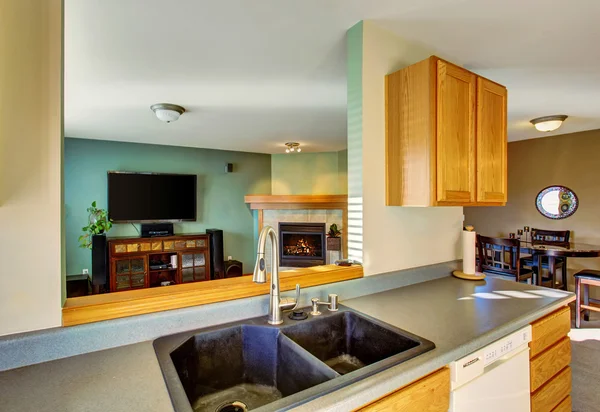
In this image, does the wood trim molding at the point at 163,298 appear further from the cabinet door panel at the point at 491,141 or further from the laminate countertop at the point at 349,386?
the cabinet door panel at the point at 491,141

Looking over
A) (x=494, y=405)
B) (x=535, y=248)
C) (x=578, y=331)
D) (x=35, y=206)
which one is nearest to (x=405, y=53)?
(x=494, y=405)

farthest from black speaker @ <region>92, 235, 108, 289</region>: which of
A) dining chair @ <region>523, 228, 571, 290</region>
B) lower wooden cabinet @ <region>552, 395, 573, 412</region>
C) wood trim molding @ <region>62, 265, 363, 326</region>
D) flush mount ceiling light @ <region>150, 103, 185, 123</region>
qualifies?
dining chair @ <region>523, 228, 571, 290</region>

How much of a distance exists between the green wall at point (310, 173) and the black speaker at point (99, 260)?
10.0 ft

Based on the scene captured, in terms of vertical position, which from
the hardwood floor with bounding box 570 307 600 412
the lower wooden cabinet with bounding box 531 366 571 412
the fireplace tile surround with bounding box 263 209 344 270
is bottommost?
the hardwood floor with bounding box 570 307 600 412

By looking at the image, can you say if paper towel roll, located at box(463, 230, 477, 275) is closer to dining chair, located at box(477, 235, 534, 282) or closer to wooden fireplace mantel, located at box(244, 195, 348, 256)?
dining chair, located at box(477, 235, 534, 282)

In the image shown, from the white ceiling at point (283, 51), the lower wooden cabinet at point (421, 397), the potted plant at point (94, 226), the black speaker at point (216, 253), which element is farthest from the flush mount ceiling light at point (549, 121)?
the potted plant at point (94, 226)

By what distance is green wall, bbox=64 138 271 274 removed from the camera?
4.68 m

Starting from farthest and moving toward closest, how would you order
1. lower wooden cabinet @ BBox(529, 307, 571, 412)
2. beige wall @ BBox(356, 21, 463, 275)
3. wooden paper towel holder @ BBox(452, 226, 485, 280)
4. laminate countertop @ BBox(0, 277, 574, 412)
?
wooden paper towel holder @ BBox(452, 226, 485, 280), beige wall @ BBox(356, 21, 463, 275), lower wooden cabinet @ BBox(529, 307, 571, 412), laminate countertop @ BBox(0, 277, 574, 412)

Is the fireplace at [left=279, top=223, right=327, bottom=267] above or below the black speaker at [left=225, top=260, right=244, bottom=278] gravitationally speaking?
above

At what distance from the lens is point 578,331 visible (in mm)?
3223

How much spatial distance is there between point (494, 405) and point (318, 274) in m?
0.88

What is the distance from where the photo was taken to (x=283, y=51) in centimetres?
208

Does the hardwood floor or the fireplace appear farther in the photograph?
the fireplace

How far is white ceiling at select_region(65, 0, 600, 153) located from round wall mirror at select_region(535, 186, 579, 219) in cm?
145
